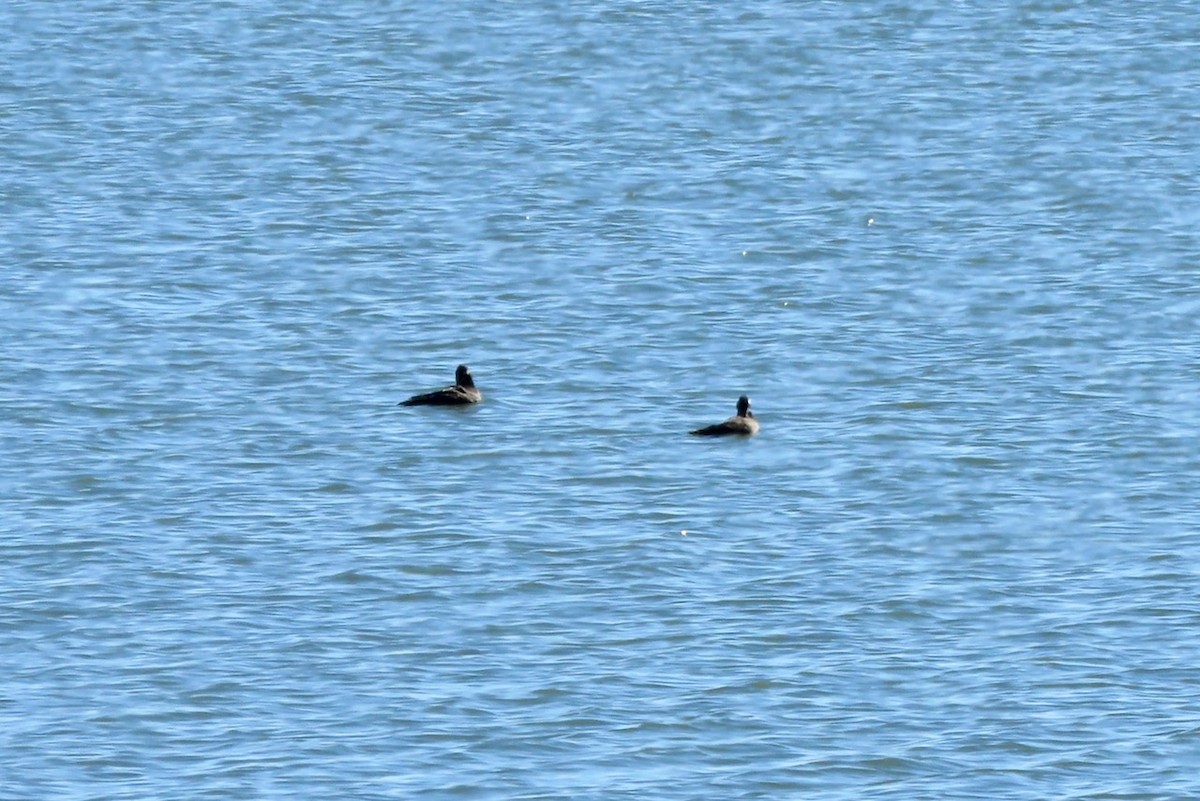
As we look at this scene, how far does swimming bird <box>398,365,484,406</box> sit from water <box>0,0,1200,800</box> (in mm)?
Answer: 154

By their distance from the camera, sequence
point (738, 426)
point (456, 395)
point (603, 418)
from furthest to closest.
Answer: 1. point (456, 395)
2. point (603, 418)
3. point (738, 426)

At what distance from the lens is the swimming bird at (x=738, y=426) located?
25562 millimetres

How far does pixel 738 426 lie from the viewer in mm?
25609


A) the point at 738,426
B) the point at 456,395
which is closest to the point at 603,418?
the point at 456,395

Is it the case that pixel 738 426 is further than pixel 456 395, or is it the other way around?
pixel 456 395

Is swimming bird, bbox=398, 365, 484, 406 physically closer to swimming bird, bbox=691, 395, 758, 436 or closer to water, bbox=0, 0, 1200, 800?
water, bbox=0, 0, 1200, 800

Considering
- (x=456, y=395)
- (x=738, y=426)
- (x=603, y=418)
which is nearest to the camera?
(x=738, y=426)

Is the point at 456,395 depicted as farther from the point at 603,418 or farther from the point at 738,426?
the point at 738,426

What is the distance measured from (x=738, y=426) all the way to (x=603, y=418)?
64.1 inches

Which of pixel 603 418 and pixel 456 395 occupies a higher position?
pixel 456 395

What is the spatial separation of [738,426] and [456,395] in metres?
3.06

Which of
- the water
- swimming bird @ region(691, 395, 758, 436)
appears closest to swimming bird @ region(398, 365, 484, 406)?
the water

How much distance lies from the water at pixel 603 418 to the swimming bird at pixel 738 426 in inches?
5.7

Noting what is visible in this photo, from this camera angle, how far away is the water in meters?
18.3
